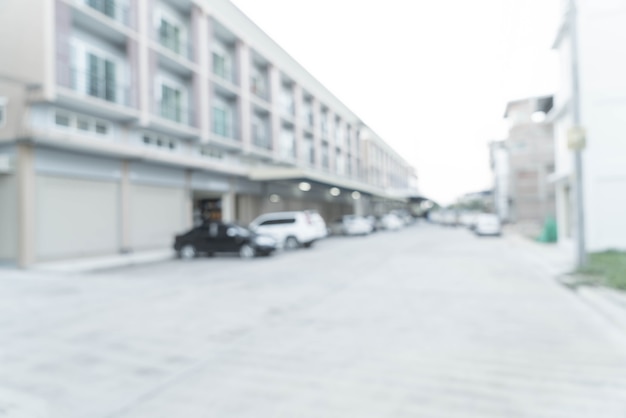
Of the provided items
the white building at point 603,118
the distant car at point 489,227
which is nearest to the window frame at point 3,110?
the white building at point 603,118

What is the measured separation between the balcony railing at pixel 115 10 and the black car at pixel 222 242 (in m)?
9.23

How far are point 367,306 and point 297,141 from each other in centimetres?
2701

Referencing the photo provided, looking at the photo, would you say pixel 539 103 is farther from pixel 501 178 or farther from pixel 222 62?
pixel 222 62

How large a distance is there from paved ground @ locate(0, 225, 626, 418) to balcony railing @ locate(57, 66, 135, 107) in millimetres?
8118

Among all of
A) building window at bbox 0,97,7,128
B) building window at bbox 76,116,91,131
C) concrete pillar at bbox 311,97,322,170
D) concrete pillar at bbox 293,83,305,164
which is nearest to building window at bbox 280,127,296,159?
concrete pillar at bbox 293,83,305,164

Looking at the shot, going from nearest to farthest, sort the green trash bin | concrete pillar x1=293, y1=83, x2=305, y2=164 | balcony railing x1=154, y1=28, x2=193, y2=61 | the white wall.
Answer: the white wall
balcony railing x1=154, y1=28, x2=193, y2=61
the green trash bin
concrete pillar x1=293, y1=83, x2=305, y2=164

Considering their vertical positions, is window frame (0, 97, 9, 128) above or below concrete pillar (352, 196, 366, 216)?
above

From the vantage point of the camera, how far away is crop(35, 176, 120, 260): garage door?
13523 mm

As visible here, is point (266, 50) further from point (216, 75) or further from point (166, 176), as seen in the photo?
point (166, 176)

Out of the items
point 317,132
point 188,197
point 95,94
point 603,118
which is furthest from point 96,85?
point 317,132

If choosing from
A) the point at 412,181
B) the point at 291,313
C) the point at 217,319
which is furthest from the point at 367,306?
the point at 412,181

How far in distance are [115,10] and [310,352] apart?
58.4ft

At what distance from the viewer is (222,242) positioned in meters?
16.8

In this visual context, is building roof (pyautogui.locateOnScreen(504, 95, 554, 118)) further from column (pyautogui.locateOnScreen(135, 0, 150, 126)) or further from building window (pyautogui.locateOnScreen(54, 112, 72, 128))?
building window (pyautogui.locateOnScreen(54, 112, 72, 128))
